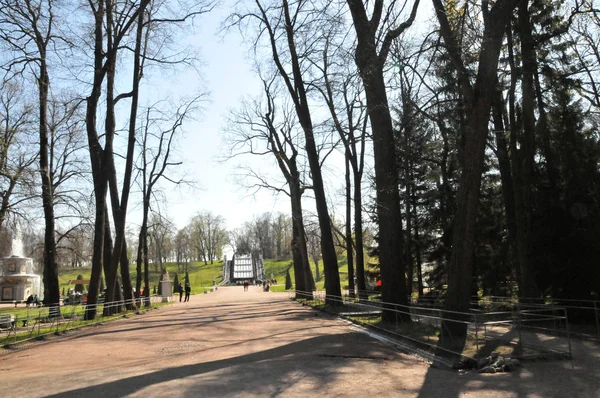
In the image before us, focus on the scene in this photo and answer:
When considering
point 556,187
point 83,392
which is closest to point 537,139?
point 556,187

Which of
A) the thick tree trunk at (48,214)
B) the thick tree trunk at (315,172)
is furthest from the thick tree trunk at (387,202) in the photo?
the thick tree trunk at (48,214)

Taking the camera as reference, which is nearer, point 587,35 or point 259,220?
point 587,35

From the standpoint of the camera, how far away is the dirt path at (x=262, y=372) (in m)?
7.14

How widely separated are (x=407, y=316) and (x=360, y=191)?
14.1 m

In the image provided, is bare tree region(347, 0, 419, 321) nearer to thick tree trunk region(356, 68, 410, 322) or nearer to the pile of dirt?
thick tree trunk region(356, 68, 410, 322)

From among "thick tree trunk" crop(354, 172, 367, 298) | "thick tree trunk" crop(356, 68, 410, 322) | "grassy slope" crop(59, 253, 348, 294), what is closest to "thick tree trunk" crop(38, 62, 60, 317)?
"thick tree trunk" crop(354, 172, 367, 298)

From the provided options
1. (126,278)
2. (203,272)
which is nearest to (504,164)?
(126,278)

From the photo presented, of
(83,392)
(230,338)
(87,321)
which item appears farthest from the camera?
(87,321)

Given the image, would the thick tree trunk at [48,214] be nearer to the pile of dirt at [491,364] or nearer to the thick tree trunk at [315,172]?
the thick tree trunk at [315,172]

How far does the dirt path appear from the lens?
714 centimetres

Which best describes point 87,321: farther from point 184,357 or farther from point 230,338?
point 184,357

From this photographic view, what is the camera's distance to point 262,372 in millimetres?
8469

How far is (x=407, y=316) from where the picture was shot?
47.9 ft

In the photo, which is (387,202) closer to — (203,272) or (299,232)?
(299,232)
